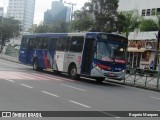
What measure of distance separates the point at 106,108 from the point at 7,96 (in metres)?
3.39

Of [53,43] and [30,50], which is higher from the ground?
[53,43]

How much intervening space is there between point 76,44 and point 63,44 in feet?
6.54

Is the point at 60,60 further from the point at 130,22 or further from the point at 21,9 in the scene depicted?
the point at 21,9

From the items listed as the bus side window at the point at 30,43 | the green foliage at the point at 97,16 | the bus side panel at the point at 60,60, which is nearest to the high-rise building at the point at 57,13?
the green foliage at the point at 97,16

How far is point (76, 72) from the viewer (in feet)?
79.0

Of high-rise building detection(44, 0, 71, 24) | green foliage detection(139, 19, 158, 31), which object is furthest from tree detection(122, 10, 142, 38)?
high-rise building detection(44, 0, 71, 24)

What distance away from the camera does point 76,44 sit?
2458 centimetres

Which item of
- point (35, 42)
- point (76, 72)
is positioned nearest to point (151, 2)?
point (35, 42)

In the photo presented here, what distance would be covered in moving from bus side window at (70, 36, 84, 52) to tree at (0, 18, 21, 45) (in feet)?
166

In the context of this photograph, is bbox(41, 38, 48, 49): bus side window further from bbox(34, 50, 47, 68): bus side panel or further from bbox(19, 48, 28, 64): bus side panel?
bbox(19, 48, 28, 64): bus side panel

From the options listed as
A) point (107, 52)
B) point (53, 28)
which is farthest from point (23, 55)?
point (53, 28)

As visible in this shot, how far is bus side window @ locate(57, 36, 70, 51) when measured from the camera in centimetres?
2578

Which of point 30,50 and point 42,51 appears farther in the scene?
point 30,50

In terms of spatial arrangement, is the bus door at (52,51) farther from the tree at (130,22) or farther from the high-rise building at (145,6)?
the high-rise building at (145,6)
